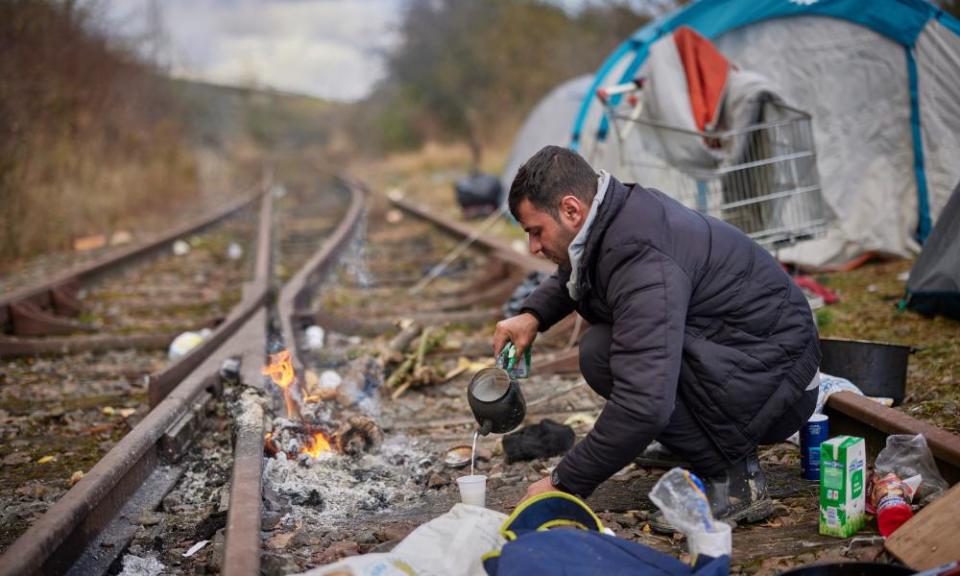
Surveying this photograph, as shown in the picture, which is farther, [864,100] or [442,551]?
[864,100]

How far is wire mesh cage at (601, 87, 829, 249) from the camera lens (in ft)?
21.6

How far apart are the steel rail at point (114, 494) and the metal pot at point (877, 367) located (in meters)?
2.98

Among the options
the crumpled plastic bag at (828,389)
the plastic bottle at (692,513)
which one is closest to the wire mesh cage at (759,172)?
the crumpled plastic bag at (828,389)

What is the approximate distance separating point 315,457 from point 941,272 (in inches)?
151

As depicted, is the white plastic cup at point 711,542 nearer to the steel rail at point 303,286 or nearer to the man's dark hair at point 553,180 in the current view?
the man's dark hair at point 553,180

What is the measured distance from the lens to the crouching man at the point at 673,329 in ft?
8.79

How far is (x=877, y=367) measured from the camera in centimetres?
414

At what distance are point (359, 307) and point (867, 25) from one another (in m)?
4.87

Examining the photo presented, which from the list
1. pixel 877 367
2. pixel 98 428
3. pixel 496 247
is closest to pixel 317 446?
pixel 98 428

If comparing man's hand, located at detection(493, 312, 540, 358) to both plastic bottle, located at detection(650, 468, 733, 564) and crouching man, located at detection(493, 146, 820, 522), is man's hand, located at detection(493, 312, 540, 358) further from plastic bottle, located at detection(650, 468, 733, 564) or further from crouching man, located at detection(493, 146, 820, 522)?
plastic bottle, located at detection(650, 468, 733, 564)

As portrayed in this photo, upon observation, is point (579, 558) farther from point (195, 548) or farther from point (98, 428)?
point (98, 428)

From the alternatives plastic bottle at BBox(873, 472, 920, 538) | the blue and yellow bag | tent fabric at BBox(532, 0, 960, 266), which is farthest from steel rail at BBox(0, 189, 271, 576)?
tent fabric at BBox(532, 0, 960, 266)

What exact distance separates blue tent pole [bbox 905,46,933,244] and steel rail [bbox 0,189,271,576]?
5.80m

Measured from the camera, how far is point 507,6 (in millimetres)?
33312
